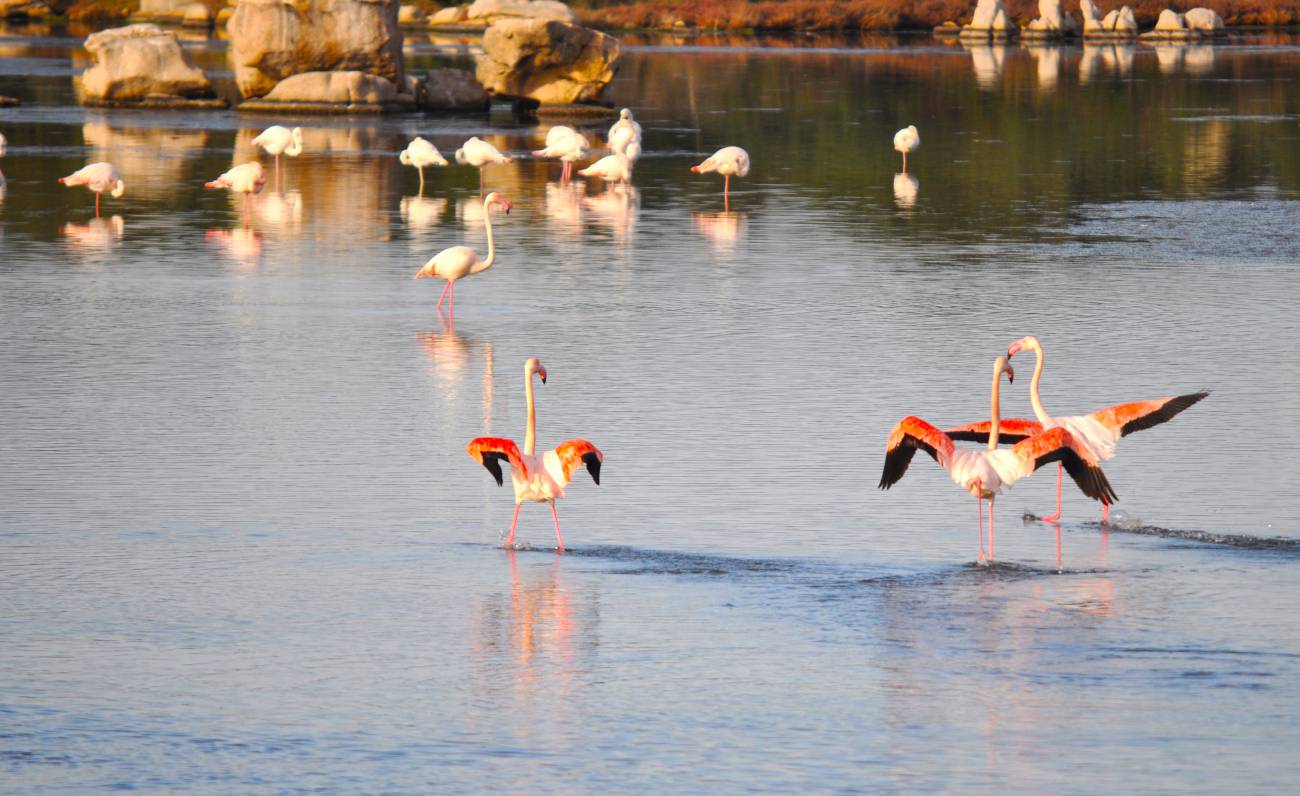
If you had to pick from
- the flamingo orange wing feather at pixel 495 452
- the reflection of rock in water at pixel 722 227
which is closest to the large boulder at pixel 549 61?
the reflection of rock in water at pixel 722 227

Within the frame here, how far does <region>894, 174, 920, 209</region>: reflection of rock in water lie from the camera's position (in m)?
24.2

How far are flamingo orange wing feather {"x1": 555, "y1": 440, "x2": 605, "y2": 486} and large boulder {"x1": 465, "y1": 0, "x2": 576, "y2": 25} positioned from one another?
5430 centimetres

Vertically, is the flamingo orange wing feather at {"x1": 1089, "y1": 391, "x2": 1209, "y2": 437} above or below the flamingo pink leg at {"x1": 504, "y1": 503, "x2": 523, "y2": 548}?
above

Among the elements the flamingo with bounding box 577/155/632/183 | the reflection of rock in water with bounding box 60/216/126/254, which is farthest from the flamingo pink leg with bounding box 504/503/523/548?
the flamingo with bounding box 577/155/632/183

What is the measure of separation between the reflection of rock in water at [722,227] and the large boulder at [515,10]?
4054cm

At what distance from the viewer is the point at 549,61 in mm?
40344

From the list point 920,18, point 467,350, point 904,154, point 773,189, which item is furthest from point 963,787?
point 920,18

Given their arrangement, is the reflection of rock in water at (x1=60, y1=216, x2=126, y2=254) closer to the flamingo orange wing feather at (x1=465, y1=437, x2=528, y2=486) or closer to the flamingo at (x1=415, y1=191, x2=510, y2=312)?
the flamingo at (x1=415, y1=191, x2=510, y2=312)

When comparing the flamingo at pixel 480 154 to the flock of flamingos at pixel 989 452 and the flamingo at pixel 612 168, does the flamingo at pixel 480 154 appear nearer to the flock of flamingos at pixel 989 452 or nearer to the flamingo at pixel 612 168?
the flamingo at pixel 612 168

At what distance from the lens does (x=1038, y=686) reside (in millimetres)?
7543

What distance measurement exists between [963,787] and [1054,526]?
3.52m

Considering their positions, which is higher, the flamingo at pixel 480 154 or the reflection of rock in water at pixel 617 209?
the flamingo at pixel 480 154

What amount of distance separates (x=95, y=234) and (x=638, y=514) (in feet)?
41.0

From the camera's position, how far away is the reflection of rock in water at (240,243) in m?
19.2
